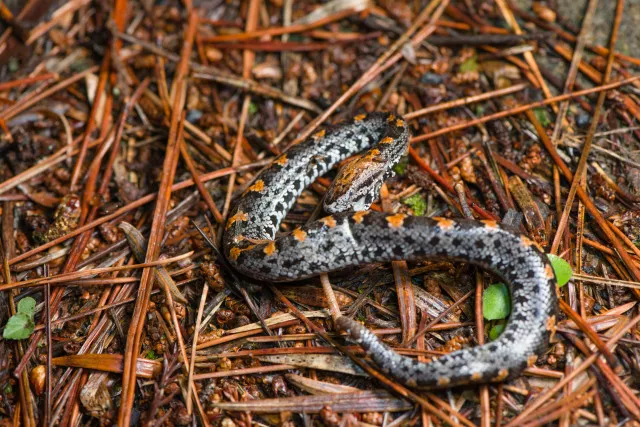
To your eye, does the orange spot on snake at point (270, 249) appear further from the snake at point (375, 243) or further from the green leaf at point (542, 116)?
the green leaf at point (542, 116)

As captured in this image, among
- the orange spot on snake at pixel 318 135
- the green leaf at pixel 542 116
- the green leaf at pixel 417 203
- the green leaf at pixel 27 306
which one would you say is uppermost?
the orange spot on snake at pixel 318 135

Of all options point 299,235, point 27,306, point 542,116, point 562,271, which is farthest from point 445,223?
point 27,306

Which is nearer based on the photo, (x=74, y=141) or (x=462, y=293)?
(x=462, y=293)

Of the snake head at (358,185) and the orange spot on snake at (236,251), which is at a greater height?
the snake head at (358,185)

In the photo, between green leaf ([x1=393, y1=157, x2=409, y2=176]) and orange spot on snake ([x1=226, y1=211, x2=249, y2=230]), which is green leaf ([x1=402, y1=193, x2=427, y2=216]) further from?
orange spot on snake ([x1=226, y1=211, x2=249, y2=230])

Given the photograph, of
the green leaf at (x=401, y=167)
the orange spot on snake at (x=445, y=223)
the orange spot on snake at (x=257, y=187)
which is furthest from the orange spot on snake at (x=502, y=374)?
the orange spot on snake at (x=257, y=187)

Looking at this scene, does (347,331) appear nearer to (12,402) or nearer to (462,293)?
(462,293)

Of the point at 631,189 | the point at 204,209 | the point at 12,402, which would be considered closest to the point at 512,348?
the point at 631,189
